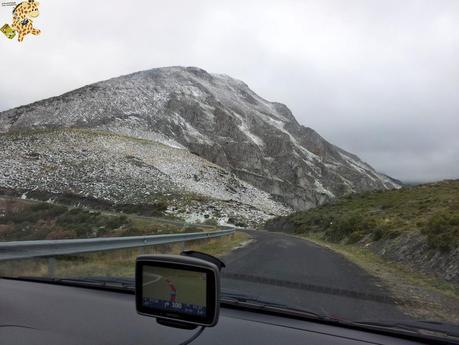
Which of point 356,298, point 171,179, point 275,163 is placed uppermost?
point 275,163

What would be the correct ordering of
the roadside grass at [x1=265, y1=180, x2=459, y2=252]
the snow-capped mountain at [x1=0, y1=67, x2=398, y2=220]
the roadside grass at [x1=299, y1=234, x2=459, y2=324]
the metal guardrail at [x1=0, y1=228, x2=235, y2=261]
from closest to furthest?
the metal guardrail at [x1=0, y1=228, x2=235, y2=261]
the roadside grass at [x1=299, y1=234, x2=459, y2=324]
the roadside grass at [x1=265, y1=180, x2=459, y2=252]
the snow-capped mountain at [x1=0, y1=67, x2=398, y2=220]

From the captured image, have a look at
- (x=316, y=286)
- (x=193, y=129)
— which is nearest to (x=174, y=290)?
(x=316, y=286)

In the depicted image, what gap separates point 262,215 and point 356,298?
60.3 metres

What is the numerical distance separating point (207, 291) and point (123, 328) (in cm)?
142

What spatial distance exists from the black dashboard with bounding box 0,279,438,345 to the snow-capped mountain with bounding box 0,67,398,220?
73.5 meters

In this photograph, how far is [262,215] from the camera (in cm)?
6812

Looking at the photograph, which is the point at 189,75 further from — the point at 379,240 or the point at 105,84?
the point at 379,240

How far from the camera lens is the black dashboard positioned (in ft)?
10.2

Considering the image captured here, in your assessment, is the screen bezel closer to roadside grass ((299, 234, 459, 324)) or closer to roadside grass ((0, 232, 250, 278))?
roadside grass ((0, 232, 250, 278))

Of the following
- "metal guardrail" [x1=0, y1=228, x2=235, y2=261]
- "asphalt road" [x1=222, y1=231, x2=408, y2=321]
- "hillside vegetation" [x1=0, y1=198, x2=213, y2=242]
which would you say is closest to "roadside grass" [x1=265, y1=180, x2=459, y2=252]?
"asphalt road" [x1=222, y1=231, x2=408, y2=321]

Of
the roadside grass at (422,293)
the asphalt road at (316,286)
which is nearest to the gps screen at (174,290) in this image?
the asphalt road at (316,286)

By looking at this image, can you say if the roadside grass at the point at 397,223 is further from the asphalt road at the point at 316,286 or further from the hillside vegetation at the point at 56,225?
the hillside vegetation at the point at 56,225

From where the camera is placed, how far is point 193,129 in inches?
4973

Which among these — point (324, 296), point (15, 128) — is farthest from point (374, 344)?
point (15, 128)
